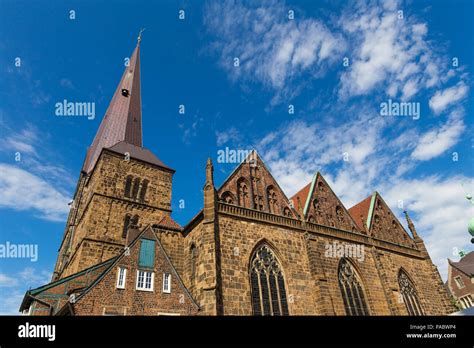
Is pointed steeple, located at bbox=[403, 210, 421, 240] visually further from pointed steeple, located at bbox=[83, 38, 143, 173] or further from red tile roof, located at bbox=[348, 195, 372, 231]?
pointed steeple, located at bbox=[83, 38, 143, 173]

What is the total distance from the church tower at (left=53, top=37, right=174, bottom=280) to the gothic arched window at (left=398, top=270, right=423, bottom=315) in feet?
64.2

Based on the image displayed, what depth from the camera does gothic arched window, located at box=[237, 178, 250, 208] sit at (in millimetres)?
18562

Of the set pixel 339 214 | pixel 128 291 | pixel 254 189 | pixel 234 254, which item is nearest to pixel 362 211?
pixel 339 214

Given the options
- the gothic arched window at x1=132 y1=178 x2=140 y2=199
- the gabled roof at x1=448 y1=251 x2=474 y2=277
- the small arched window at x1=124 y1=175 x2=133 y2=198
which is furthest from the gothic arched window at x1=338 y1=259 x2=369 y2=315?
the gabled roof at x1=448 y1=251 x2=474 y2=277

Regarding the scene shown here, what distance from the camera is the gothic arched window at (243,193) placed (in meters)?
18.6

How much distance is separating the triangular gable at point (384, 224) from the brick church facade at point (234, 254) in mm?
124

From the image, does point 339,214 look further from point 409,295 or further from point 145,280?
point 145,280

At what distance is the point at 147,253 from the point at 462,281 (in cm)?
5305

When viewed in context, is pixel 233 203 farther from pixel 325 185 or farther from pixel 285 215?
pixel 325 185

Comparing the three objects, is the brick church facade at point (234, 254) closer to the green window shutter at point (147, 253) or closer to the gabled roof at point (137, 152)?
the green window shutter at point (147, 253)

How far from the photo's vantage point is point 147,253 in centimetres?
1472

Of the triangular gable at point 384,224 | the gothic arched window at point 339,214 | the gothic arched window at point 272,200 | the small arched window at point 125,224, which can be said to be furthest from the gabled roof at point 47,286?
the triangular gable at point 384,224
